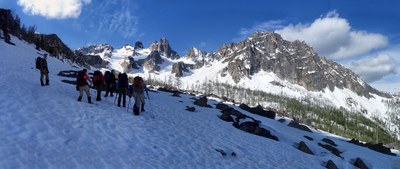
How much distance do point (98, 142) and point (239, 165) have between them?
8224 mm

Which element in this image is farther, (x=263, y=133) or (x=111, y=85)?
(x=263, y=133)

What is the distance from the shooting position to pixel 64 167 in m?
13.5

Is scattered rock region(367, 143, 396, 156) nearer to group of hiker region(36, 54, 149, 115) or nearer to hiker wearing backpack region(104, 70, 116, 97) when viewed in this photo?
group of hiker region(36, 54, 149, 115)

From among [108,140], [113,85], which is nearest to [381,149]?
[113,85]

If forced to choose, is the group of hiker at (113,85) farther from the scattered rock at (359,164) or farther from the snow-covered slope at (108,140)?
the scattered rock at (359,164)

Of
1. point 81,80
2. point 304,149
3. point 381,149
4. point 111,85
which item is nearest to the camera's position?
point 81,80

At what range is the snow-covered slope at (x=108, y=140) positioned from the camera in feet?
48.2

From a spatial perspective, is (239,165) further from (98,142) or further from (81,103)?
(81,103)

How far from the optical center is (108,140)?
712 inches

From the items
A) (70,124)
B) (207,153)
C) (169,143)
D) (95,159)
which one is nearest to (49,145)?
(95,159)

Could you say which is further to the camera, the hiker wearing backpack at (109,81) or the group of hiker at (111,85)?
the hiker wearing backpack at (109,81)

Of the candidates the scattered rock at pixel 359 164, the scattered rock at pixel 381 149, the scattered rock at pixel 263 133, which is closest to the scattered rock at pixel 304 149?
the scattered rock at pixel 263 133

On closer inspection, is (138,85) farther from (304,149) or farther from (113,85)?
(304,149)

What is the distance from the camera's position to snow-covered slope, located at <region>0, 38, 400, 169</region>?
14.7 meters
